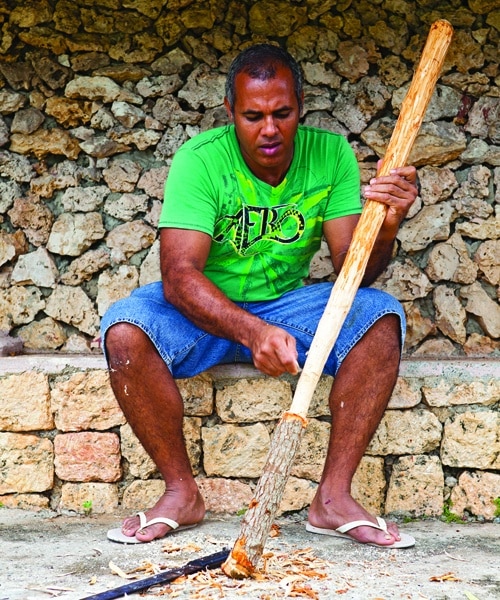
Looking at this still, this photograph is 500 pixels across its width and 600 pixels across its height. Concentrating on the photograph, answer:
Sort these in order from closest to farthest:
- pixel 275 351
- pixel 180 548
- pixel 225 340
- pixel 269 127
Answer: pixel 275 351 < pixel 180 548 < pixel 269 127 < pixel 225 340

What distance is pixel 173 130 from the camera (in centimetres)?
415

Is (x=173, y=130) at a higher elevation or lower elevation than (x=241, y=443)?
higher

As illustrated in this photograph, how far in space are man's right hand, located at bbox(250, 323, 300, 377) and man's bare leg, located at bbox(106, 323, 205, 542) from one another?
460 mm

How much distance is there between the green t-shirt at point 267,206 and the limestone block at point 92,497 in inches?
36.7

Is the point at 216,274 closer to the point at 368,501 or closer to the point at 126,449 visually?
the point at 126,449

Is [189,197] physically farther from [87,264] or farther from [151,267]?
[87,264]

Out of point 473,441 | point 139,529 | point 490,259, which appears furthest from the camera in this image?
point 490,259

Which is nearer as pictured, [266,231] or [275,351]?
[275,351]

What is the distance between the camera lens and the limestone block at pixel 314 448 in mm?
3496

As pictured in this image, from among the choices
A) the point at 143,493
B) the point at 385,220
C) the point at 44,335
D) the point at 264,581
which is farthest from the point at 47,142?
the point at 264,581

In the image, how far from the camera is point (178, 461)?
3154 mm

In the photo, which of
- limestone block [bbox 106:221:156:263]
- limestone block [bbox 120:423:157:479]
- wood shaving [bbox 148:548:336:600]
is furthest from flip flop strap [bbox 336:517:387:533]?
limestone block [bbox 106:221:156:263]

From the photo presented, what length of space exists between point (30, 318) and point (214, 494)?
131 centimetres

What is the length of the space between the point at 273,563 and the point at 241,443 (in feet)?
2.70
